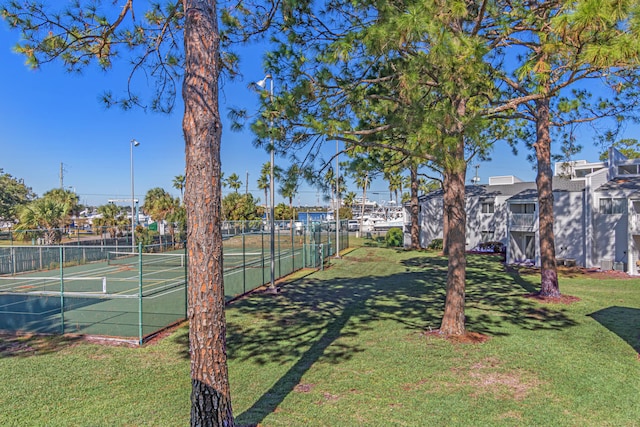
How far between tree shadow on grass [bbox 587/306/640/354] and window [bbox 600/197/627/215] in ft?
38.7

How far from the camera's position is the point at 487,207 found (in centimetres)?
2948

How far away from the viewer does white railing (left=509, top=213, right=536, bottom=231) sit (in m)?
23.8

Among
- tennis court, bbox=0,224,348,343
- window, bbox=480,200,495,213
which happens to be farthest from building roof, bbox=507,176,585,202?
tennis court, bbox=0,224,348,343

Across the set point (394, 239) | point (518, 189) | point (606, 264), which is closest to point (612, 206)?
point (606, 264)

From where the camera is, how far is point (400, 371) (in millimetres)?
6340

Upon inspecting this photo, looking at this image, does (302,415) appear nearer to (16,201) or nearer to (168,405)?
(168,405)

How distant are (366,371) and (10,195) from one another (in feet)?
192

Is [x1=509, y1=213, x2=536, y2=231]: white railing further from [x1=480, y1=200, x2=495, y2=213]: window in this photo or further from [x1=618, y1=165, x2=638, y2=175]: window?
[x1=618, y1=165, x2=638, y2=175]: window

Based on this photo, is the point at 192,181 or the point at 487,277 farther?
the point at 487,277

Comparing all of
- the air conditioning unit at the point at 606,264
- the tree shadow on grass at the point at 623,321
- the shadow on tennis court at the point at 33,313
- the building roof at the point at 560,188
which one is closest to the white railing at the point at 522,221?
the building roof at the point at 560,188

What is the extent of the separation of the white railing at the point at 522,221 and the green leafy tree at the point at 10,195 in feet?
166

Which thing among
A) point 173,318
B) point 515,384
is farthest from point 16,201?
point 515,384

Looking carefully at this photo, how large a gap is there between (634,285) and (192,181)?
17.4m

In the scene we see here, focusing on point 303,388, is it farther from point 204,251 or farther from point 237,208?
point 237,208
